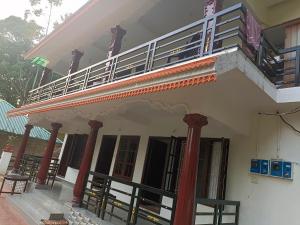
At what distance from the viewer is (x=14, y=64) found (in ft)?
87.0

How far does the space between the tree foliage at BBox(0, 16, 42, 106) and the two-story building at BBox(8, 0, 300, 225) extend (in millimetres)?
19051

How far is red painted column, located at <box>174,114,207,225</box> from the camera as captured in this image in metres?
4.57

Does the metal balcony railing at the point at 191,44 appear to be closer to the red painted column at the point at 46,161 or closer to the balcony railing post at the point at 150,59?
the balcony railing post at the point at 150,59

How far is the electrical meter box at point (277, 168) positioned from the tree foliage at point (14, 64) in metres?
25.8

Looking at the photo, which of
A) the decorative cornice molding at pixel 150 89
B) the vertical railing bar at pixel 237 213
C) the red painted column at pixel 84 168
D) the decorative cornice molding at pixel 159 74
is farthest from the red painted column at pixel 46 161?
the vertical railing bar at pixel 237 213

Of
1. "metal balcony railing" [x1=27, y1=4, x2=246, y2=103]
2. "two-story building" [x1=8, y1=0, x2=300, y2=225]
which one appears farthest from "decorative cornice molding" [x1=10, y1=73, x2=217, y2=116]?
"metal balcony railing" [x1=27, y1=4, x2=246, y2=103]

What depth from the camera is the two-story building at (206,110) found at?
4543 millimetres

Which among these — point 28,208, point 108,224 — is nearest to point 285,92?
point 108,224

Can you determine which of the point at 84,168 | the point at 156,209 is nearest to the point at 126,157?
the point at 84,168

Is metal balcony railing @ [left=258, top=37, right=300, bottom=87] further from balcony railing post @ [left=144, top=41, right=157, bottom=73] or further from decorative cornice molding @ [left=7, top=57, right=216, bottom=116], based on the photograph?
balcony railing post @ [left=144, top=41, right=157, bottom=73]

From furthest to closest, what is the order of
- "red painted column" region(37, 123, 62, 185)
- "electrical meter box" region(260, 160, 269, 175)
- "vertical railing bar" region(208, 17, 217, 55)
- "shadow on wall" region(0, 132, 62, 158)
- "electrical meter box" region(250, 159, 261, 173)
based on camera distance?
"shadow on wall" region(0, 132, 62, 158)
"red painted column" region(37, 123, 62, 185)
"electrical meter box" region(250, 159, 261, 173)
"electrical meter box" region(260, 160, 269, 175)
"vertical railing bar" region(208, 17, 217, 55)

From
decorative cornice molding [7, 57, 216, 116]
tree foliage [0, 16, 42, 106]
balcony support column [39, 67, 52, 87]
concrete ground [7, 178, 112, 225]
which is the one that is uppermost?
tree foliage [0, 16, 42, 106]

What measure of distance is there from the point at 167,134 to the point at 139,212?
258 centimetres

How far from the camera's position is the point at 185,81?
406cm
